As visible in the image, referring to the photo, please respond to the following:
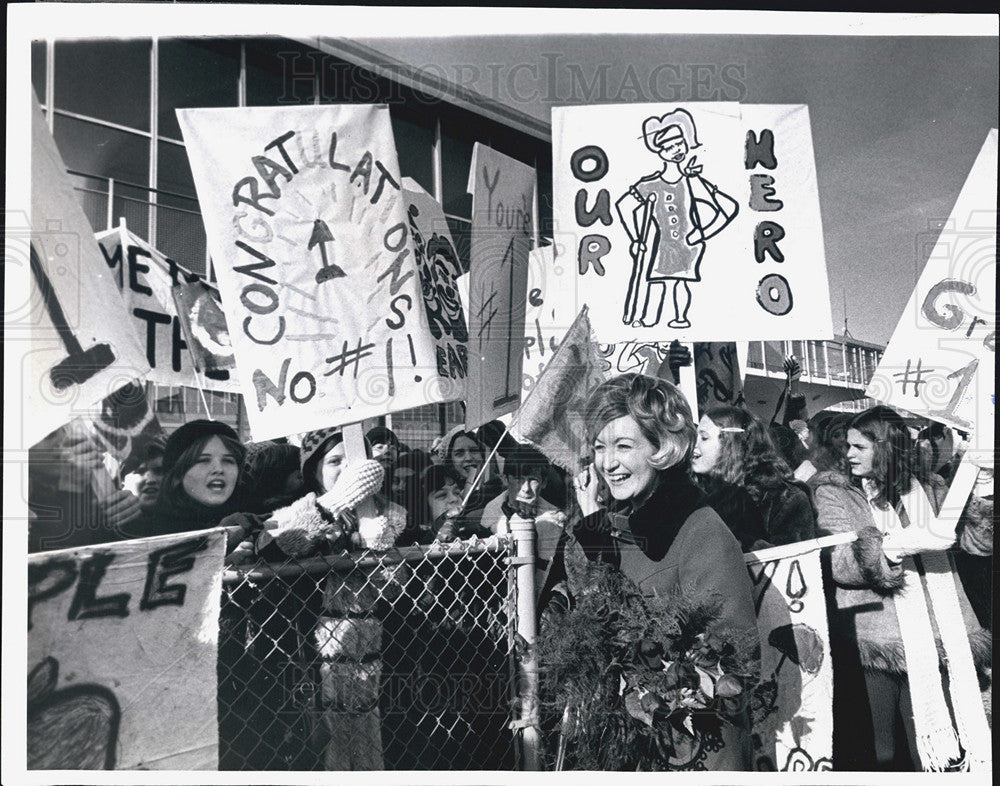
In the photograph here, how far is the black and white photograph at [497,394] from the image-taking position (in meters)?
3.94

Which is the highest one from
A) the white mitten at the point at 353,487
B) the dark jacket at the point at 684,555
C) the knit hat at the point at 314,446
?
the knit hat at the point at 314,446

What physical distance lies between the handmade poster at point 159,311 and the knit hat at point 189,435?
0.15 meters

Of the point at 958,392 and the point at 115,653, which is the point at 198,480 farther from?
the point at 958,392

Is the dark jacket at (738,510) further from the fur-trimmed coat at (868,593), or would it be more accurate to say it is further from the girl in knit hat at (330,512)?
the girl in knit hat at (330,512)

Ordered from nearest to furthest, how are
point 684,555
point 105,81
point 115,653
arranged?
point 115,653 < point 105,81 < point 684,555

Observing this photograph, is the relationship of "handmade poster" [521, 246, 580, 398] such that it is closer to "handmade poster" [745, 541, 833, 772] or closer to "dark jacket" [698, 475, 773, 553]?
"dark jacket" [698, 475, 773, 553]

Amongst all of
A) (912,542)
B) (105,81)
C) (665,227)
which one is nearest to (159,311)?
(105,81)

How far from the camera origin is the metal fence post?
4.14 meters

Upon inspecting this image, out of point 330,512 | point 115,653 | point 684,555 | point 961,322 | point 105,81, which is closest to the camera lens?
point 115,653

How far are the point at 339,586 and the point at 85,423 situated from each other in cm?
120

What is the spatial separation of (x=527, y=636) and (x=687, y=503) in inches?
35.4

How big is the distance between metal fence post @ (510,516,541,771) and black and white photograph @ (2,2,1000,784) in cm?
1

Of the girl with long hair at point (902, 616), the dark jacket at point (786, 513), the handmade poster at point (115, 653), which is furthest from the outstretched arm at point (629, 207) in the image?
the handmade poster at point (115, 653)

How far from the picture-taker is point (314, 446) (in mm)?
4148
